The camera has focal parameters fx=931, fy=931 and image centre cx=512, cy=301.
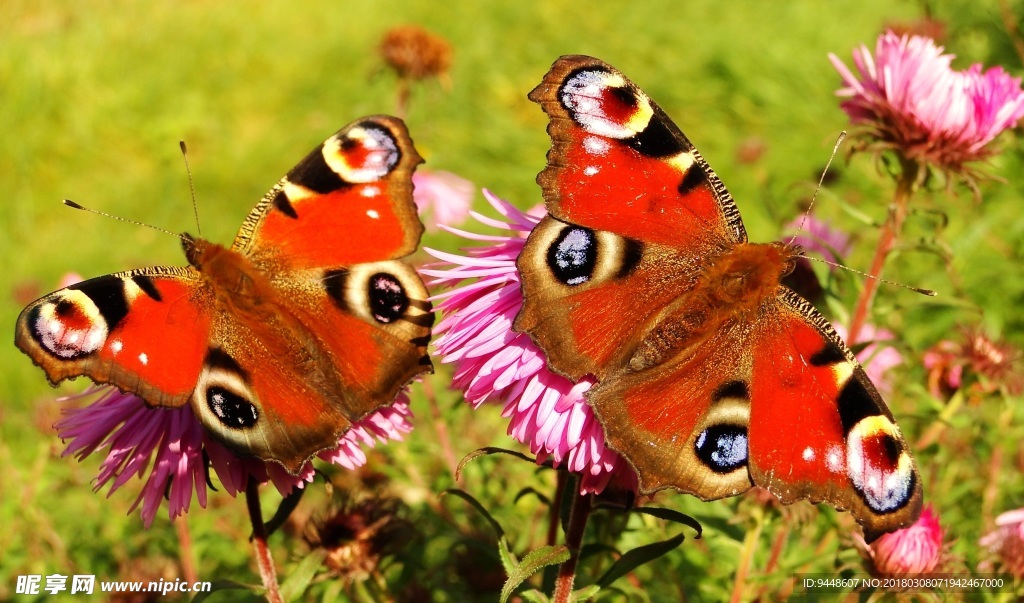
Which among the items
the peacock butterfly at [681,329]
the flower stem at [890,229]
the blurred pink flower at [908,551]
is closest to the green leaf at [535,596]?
the peacock butterfly at [681,329]

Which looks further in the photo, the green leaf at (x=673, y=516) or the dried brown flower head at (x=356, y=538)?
the dried brown flower head at (x=356, y=538)

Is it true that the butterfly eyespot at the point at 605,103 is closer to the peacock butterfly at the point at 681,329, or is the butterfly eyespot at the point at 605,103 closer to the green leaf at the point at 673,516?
the peacock butterfly at the point at 681,329

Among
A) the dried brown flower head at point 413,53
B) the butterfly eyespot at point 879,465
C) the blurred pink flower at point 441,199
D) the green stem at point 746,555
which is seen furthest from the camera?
the blurred pink flower at point 441,199

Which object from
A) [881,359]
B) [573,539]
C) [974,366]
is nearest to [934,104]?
[974,366]

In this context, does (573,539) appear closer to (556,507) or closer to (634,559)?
(634,559)

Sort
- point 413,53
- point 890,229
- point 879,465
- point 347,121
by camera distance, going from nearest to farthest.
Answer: point 879,465
point 890,229
point 413,53
point 347,121
